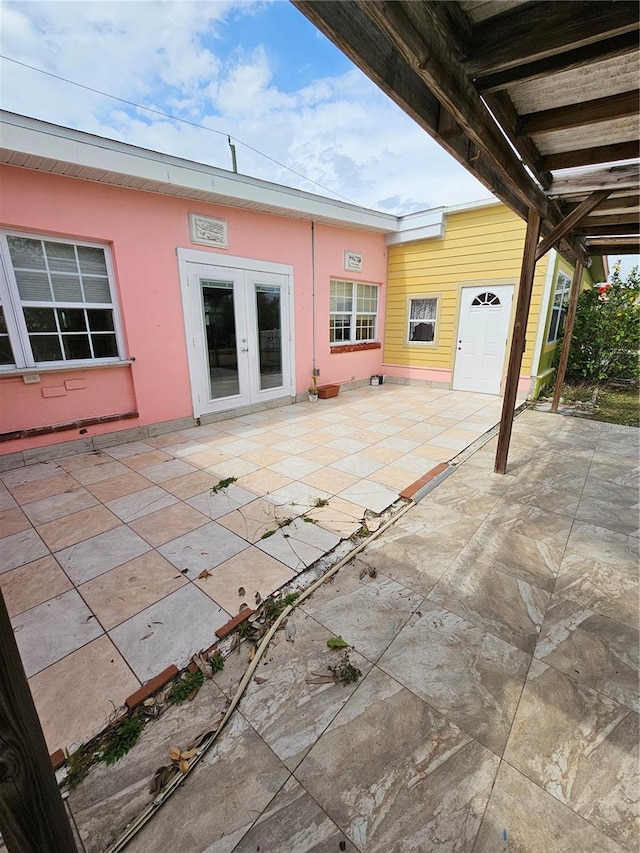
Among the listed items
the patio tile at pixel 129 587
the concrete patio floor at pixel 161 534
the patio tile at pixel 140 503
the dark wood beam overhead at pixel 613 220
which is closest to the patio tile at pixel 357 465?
the concrete patio floor at pixel 161 534

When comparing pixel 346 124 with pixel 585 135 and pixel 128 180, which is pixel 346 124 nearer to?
pixel 128 180

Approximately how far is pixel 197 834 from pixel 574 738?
4.38 ft

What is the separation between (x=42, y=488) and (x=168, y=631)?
7.72 feet

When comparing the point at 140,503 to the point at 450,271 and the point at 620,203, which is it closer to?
the point at 620,203

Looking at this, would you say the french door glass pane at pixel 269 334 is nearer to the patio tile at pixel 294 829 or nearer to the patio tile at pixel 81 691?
the patio tile at pixel 81 691

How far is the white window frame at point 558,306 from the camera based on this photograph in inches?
260

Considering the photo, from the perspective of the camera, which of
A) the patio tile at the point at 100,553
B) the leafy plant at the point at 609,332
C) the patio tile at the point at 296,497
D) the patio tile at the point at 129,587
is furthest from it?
the leafy plant at the point at 609,332

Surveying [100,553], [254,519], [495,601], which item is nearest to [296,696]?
[495,601]

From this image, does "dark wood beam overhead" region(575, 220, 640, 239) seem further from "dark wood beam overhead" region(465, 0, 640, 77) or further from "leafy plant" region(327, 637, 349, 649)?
"leafy plant" region(327, 637, 349, 649)

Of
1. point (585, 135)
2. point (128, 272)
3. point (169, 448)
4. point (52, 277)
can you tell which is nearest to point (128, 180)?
point (128, 272)

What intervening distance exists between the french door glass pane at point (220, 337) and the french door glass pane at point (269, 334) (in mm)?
502

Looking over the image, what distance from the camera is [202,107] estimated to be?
19.9ft

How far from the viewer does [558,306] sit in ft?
23.0

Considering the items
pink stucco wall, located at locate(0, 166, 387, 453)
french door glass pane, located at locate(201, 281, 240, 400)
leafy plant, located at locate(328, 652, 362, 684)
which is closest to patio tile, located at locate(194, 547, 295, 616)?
leafy plant, located at locate(328, 652, 362, 684)
